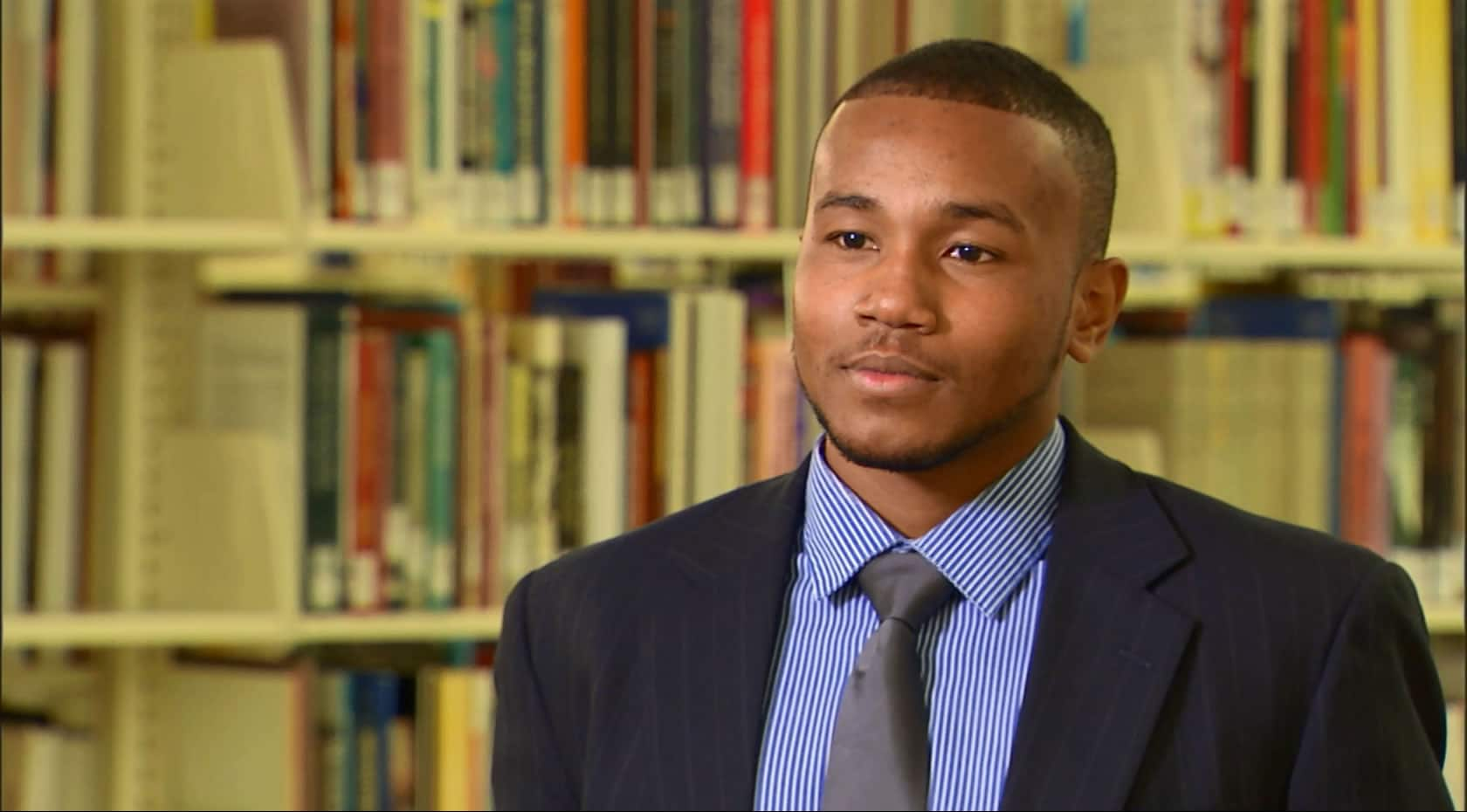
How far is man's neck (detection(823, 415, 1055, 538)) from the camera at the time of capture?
122 centimetres

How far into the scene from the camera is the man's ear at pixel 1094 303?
1231 mm

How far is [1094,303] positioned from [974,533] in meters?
0.16

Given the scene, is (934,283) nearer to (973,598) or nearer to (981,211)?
(981,211)

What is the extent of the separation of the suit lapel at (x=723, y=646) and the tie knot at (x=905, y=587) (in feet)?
0.20

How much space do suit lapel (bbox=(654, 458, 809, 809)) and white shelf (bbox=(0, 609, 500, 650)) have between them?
939 millimetres

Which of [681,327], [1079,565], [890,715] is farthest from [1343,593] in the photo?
[681,327]

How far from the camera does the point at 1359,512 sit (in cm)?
240

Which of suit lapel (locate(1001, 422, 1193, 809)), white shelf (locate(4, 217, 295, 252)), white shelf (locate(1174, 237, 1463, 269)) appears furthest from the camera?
white shelf (locate(1174, 237, 1463, 269))

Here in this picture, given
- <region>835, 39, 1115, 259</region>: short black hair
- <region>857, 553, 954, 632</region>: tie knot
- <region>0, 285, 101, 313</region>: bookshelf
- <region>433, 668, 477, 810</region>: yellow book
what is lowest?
<region>433, 668, 477, 810</region>: yellow book

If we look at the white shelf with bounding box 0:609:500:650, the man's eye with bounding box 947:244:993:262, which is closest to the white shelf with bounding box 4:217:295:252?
the white shelf with bounding box 0:609:500:650

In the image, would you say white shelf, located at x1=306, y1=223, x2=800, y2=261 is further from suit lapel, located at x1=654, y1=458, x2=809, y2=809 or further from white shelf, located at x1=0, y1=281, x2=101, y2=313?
suit lapel, located at x1=654, y1=458, x2=809, y2=809

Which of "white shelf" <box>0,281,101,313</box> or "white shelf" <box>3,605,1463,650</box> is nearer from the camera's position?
"white shelf" <box>3,605,1463,650</box>

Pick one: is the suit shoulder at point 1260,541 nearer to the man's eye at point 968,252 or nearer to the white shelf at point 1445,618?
the man's eye at point 968,252

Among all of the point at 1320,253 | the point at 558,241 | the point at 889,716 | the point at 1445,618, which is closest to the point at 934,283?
the point at 889,716
